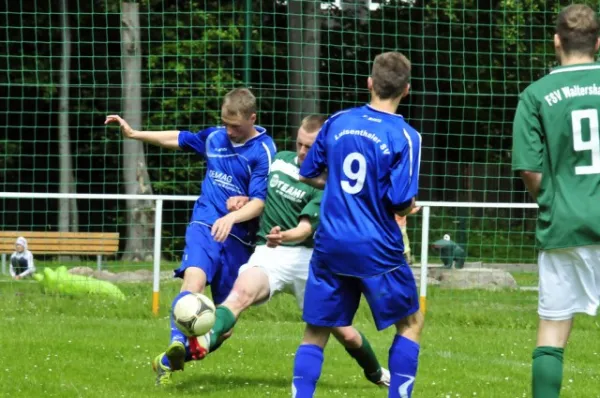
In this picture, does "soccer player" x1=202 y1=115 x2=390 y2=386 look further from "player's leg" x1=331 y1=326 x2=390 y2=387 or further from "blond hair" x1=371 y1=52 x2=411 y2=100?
"blond hair" x1=371 y1=52 x2=411 y2=100

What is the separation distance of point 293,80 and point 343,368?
29.3ft

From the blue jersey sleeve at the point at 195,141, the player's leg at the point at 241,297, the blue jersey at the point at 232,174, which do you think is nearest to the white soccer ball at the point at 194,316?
the player's leg at the point at 241,297

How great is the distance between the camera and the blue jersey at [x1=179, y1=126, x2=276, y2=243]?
25.2 ft

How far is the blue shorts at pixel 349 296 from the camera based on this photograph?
5875 mm

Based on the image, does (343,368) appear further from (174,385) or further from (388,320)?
(388,320)

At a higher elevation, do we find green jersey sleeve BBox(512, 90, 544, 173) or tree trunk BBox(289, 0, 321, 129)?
tree trunk BBox(289, 0, 321, 129)

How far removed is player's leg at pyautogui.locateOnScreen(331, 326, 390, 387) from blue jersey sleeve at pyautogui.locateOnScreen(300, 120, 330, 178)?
144 cm

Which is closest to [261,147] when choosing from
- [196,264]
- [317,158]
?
[196,264]

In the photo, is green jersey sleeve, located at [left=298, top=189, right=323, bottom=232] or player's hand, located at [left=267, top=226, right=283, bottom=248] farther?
green jersey sleeve, located at [left=298, top=189, right=323, bottom=232]

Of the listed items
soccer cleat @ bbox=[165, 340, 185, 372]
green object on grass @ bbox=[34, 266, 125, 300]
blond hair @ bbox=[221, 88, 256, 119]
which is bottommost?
green object on grass @ bbox=[34, 266, 125, 300]

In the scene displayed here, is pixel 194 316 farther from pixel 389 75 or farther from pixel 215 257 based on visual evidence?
pixel 389 75

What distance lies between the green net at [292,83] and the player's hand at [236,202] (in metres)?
6.24

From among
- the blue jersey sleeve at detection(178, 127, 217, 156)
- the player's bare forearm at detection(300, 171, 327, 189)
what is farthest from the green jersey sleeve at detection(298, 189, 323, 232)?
the blue jersey sleeve at detection(178, 127, 217, 156)

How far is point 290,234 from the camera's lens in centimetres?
671
